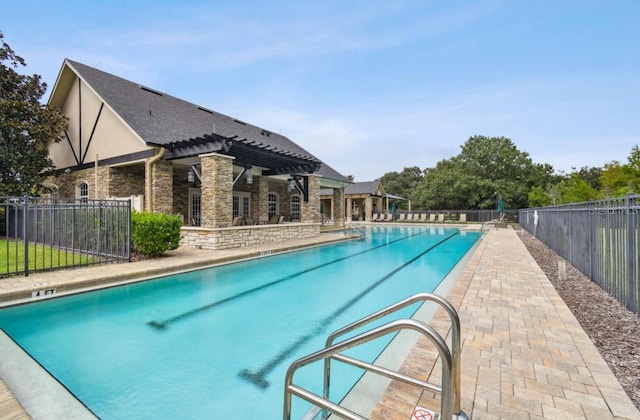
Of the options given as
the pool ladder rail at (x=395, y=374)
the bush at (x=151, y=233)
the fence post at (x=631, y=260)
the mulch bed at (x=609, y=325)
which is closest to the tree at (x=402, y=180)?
the bush at (x=151, y=233)

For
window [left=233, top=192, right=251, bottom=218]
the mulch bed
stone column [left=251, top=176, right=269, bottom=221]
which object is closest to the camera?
the mulch bed

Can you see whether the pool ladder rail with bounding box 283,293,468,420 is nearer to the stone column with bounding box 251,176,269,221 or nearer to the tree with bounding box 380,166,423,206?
the stone column with bounding box 251,176,269,221

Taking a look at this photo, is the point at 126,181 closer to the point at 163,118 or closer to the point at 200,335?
the point at 163,118

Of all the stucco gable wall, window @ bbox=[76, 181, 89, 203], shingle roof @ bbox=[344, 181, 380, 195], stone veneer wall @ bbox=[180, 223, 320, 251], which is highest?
the stucco gable wall

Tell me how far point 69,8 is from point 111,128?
4383 millimetres

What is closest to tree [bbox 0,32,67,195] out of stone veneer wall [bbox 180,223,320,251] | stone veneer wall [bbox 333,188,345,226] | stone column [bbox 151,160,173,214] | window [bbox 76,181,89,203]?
window [bbox 76,181,89,203]

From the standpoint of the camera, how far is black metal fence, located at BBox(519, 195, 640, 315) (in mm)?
4105

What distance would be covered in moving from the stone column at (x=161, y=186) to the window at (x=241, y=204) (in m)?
4.77

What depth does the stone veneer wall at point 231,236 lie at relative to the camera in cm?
1077

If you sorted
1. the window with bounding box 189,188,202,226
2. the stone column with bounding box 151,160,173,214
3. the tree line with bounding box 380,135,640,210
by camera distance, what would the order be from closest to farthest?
the stone column with bounding box 151,160,173,214 → the window with bounding box 189,188,202,226 → the tree line with bounding box 380,135,640,210

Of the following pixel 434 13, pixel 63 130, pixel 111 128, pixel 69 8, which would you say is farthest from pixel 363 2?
pixel 63 130

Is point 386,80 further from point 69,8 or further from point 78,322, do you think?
point 78,322

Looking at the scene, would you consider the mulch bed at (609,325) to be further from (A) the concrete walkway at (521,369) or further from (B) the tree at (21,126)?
(B) the tree at (21,126)

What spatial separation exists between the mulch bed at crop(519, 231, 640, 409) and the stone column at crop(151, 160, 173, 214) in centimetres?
1280
